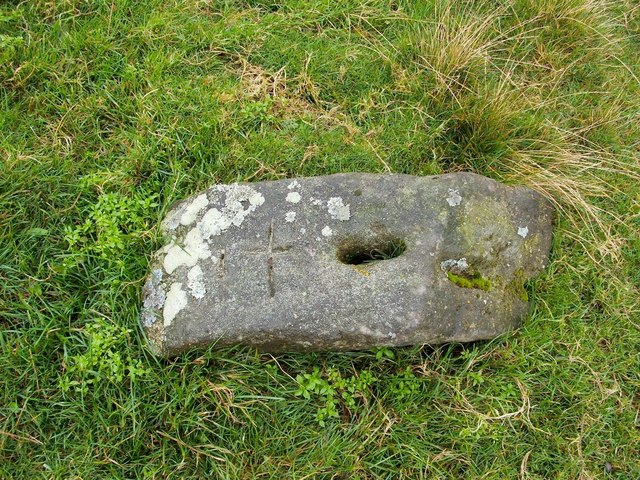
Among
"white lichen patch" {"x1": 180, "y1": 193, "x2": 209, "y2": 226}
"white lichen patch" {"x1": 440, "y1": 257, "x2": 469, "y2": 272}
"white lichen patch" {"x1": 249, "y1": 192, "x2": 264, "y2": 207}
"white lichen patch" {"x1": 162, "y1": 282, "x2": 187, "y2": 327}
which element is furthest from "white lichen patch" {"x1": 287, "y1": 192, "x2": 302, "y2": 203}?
"white lichen patch" {"x1": 440, "y1": 257, "x2": 469, "y2": 272}

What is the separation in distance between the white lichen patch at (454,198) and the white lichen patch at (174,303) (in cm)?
148

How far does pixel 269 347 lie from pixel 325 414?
46 cm

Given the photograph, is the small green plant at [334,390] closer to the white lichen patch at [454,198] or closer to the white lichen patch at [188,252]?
the white lichen patch at [188,252]

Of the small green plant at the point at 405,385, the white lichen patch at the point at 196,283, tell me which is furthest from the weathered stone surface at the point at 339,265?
the small green plant at the point at 405,385

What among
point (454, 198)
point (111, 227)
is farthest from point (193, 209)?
point (454, 198)

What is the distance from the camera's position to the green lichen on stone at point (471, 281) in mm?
2977

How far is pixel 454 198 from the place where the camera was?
3.04 meters

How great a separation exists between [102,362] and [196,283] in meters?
0.62

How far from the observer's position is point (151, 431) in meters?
2.91

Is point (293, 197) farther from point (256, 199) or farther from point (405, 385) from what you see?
point (405, 385)

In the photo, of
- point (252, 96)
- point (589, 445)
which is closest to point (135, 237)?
point (252, 96)

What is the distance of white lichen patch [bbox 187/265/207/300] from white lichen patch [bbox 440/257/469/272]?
1242 mm

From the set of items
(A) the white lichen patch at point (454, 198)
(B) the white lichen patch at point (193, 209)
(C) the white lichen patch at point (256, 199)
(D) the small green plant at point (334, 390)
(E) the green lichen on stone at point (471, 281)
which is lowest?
(D) the small green plant at point (334, 390)

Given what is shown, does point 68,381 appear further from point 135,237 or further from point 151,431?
point 135,237
